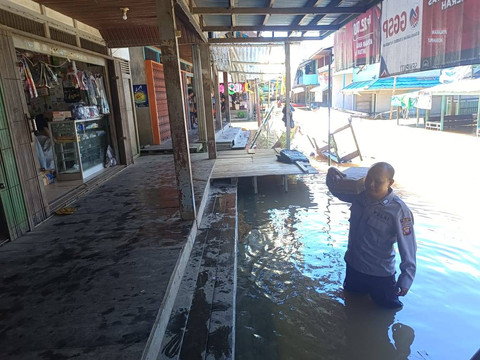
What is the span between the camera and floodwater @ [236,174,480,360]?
3.28m

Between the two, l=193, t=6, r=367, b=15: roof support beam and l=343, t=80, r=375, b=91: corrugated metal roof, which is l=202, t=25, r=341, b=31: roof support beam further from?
l=343, t=80, r=375, b=91: corrugated metal roof

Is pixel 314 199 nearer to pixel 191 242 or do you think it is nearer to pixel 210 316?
pixel 191 242

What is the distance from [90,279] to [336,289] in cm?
284

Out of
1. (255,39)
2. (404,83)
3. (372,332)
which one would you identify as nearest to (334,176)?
(372,332)

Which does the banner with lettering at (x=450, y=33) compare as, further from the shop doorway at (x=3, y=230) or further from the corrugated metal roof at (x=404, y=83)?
the corrugated metal roof at (x=404, y=83)

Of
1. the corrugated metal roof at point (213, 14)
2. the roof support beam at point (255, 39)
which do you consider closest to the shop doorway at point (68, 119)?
the corrugated metal roof at point (213, 14)

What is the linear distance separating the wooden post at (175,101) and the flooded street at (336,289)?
4.42ft

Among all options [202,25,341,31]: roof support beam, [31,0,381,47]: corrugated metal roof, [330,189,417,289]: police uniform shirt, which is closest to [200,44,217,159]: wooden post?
[31,0,381,47]: corrugated metal roof

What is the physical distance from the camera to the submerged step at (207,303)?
8.66 ft

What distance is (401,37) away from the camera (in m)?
4.92

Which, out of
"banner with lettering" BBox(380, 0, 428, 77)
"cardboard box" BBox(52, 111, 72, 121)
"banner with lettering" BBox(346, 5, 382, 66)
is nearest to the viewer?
"banner with lettering" BBox(380, 0, 428, 77)

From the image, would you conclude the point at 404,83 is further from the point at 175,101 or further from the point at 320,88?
the point at 175,101

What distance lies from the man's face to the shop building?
13.2 feet

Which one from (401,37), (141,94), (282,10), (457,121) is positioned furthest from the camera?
(457,121)
